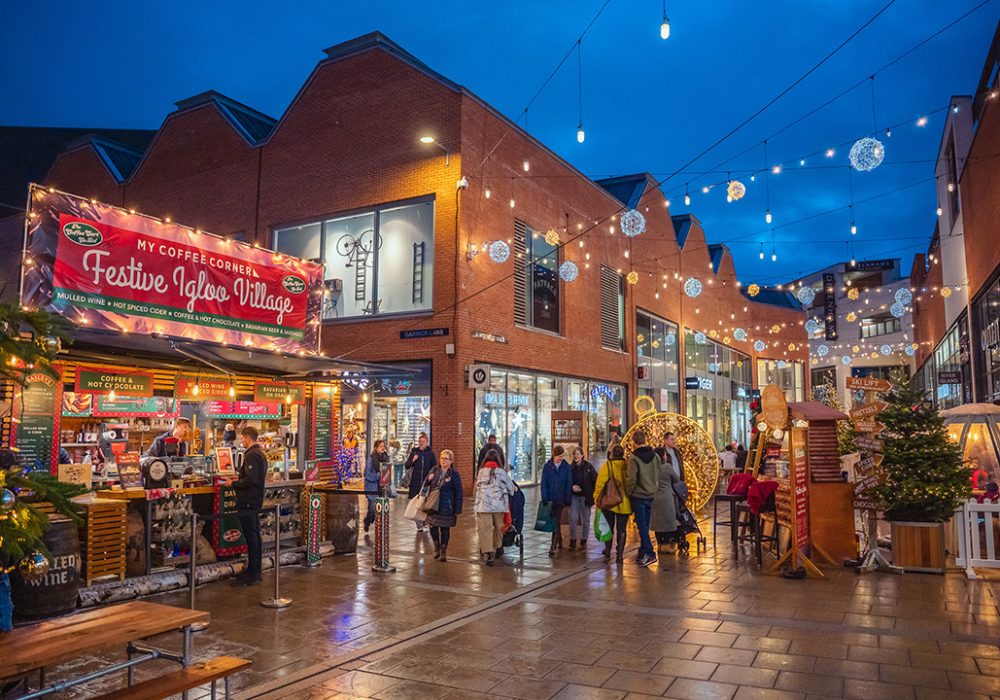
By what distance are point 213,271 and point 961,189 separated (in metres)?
21.5

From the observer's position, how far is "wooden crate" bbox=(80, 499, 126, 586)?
7.91 m

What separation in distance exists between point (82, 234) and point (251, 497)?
12.3 feet

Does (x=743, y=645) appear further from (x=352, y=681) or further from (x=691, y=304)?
(x=691, y=304)

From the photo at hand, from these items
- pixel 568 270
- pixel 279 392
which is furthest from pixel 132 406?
pixel 568 270

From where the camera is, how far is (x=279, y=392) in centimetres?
1137

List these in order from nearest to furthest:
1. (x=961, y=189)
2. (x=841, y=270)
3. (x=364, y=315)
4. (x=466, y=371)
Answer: (x=466, y=371) < (x=364, y=315) < (x=961, y=189) < (x=841, y=270)

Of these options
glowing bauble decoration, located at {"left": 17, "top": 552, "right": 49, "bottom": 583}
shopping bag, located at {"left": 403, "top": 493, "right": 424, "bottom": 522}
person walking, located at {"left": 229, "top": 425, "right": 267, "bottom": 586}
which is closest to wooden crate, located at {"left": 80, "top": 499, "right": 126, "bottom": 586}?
person walking, located at {"left": 229, "top": 425, "right": 267, "bottom": 586}

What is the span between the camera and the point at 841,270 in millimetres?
55719

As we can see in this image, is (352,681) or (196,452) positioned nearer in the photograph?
(352,681)

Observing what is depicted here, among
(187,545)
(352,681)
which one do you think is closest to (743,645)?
(352,681)

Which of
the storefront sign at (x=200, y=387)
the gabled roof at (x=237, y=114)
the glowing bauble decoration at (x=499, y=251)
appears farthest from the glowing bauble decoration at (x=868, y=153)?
the gabled roof at (x=237, y=114)

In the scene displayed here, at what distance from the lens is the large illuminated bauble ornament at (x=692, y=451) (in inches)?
561

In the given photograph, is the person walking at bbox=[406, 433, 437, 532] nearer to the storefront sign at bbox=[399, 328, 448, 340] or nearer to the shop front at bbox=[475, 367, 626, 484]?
the shop front at bbox=[475, 367, 626, 484]

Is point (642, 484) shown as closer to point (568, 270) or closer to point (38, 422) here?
point (38, 422)
